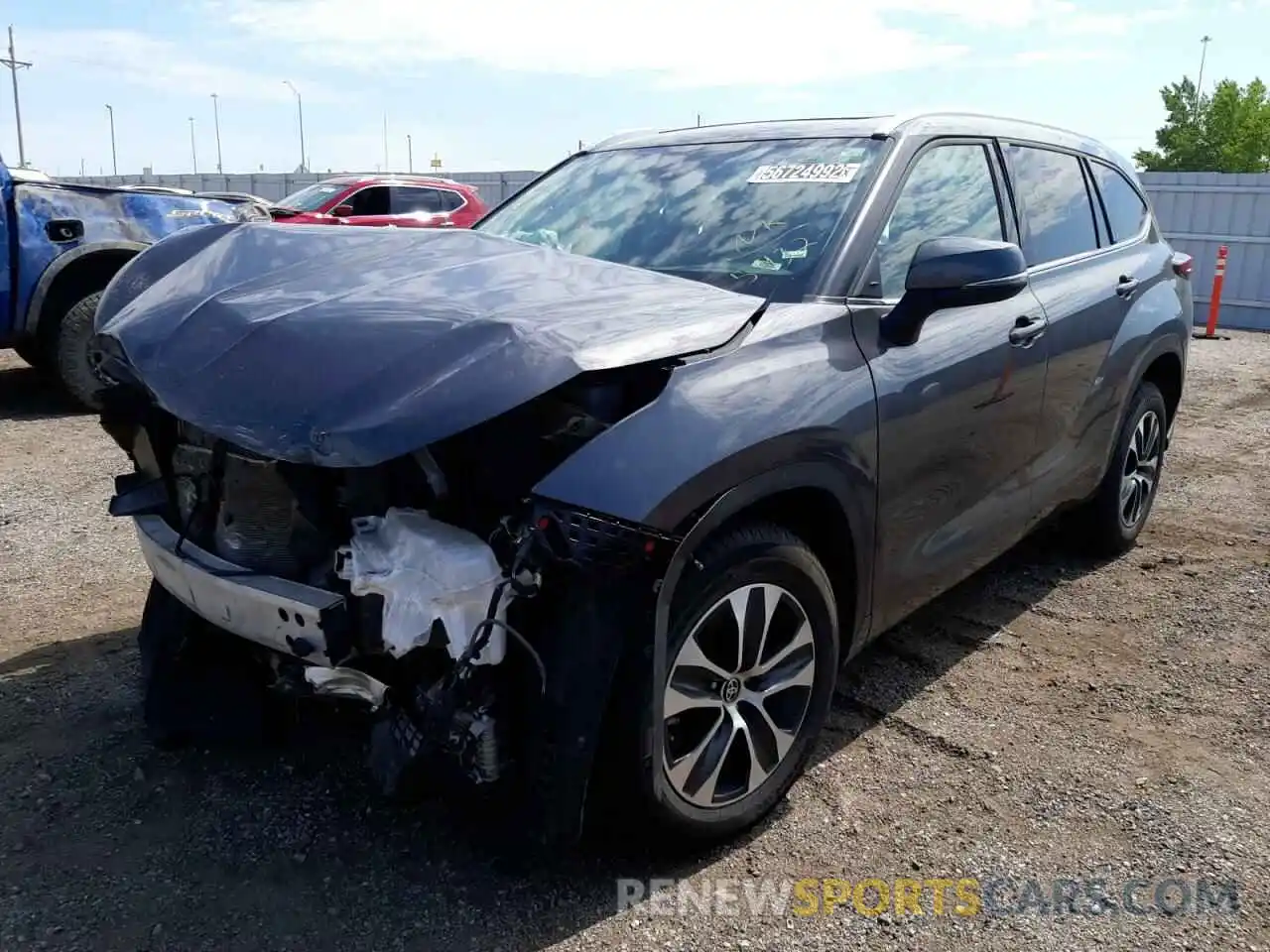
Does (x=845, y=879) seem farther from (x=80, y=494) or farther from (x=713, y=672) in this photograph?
(x=80, y=494)

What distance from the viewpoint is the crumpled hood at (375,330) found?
7.00ft

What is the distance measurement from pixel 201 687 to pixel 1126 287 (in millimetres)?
3737

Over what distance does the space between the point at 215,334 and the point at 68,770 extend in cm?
142

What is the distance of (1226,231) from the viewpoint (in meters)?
15.5

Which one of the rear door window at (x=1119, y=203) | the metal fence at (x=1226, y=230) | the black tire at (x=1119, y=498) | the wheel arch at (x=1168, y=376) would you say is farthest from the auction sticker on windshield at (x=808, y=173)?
the metal fence at (x=1226, y=230)

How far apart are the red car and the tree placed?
44616 mm

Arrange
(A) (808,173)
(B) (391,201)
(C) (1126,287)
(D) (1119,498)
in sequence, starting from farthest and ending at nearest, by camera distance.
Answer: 1. (B) (391,201)
2. (D) (1119,498)
3. (C) (1126,287)
4. (A) (808,173)

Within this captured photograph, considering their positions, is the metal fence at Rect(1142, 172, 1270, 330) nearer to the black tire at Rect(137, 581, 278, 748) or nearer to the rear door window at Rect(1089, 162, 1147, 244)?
the rear door window at Rect(1089, 162, 1147, 244)

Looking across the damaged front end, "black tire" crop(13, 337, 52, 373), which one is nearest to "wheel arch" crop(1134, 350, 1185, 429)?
the damaged front end

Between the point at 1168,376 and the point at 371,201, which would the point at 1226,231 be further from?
the point at 1168,376

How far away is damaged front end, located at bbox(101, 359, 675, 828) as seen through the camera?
7.11 feet

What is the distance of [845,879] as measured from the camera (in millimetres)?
2584

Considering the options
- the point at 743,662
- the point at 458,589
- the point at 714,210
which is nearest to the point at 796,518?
the point at 743,662

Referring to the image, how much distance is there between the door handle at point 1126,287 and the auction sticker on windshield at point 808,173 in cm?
164
